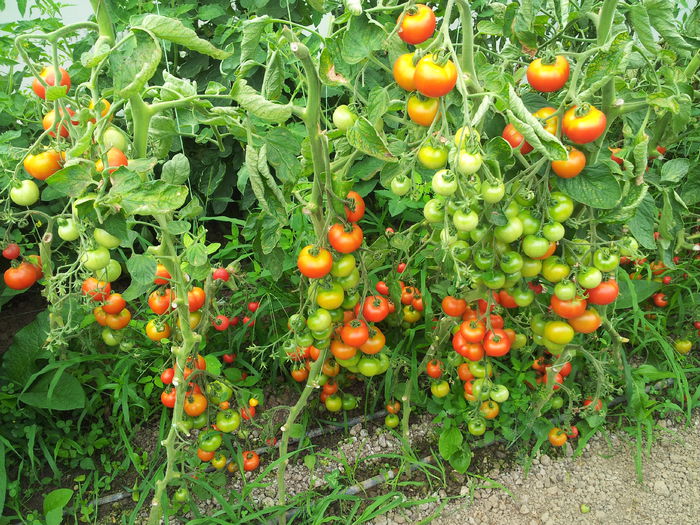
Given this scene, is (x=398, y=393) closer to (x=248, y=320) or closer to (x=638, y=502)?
(x=248, y=320)

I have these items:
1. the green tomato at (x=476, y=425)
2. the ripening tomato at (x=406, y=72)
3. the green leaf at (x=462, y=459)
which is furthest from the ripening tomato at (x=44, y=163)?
the green leaf at (x=462, y=459)

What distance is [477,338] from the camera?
4.46 feet

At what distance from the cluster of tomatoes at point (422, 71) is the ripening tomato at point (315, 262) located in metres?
0.35

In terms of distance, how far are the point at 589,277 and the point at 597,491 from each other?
99 cm

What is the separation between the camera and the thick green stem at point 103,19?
85 cm

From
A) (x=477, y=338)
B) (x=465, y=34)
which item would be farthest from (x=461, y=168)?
(x=477, y=338)

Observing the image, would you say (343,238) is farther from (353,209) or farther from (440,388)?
(440,388)

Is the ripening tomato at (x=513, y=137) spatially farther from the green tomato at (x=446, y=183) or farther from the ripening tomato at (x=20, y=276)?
the ripening tomato at (x=20, y=276)

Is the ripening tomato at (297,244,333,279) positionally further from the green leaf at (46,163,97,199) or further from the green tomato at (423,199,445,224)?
the green leaf at (46,163,97,199)

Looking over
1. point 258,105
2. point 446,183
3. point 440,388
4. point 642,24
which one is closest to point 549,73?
point 642,24

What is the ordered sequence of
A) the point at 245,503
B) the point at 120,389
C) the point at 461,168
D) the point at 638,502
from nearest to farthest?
1. the point at 461,168
2. the point at 245,503
3. the point at 638,502
4. the point at 120,389

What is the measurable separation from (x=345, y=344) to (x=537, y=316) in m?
0.49

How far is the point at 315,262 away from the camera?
118cm

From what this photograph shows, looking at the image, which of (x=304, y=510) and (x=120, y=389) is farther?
(x=120, y=389)
